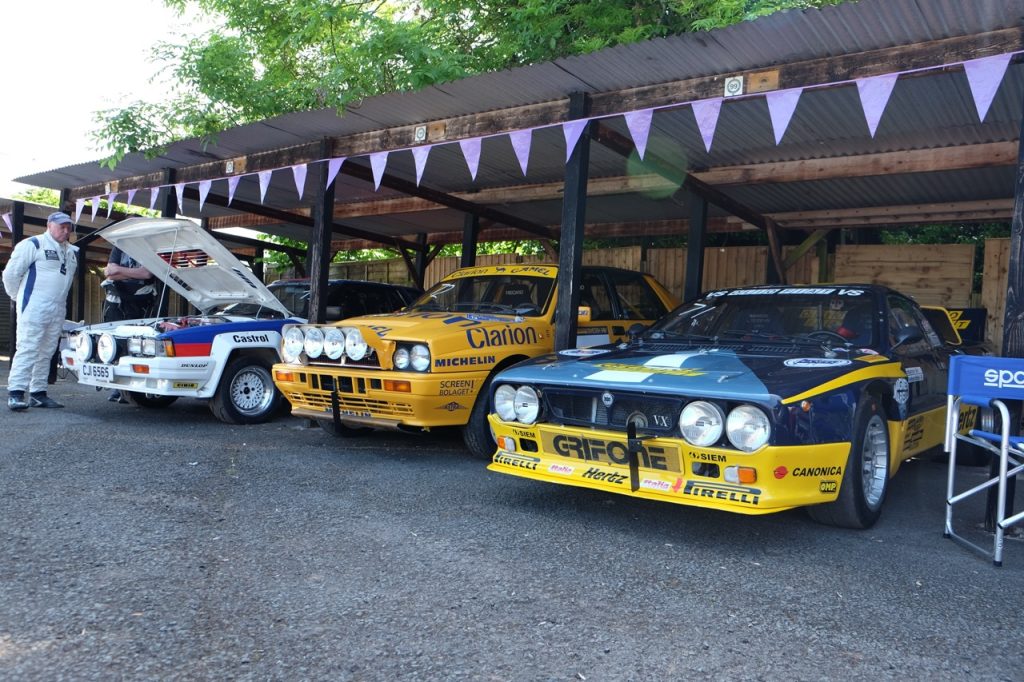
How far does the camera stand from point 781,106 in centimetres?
534

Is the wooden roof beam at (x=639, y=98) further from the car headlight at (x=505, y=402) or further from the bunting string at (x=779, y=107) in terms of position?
the car headlight at (x=505, y=402)

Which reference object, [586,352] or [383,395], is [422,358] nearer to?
[383,395]

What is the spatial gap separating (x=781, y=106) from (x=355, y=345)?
11.0 ft

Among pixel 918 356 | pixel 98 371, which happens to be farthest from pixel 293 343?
pixel 918 356

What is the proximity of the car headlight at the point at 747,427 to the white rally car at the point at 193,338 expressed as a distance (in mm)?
4784

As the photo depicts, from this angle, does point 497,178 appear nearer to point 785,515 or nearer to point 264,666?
point 785,515

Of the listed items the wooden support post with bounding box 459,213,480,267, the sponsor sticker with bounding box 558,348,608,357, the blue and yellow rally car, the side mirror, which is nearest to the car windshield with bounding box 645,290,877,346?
the blue and yellow rally car

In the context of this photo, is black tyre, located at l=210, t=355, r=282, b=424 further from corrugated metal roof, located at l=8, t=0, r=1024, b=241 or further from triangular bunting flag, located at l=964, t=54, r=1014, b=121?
triangular bunting flag, located at l=964, t=54, r=1014, b=121

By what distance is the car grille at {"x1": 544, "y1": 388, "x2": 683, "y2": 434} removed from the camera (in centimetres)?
374

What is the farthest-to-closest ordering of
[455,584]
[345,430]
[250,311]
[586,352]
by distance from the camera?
[250,311] < [345,430] < [586,352] < [455,584]

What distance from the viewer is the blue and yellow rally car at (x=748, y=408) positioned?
3523 millimetres

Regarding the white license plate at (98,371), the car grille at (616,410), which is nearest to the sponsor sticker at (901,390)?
the car grille at (616,410)

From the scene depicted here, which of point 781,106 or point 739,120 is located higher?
point 739,120

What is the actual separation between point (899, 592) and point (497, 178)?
7.55 metres
